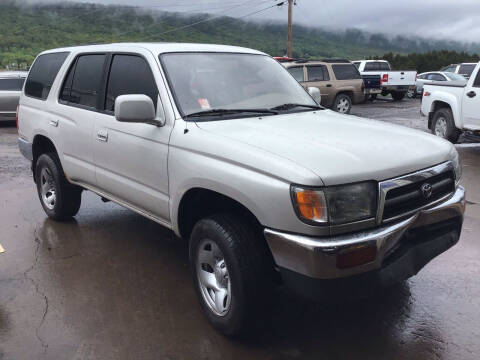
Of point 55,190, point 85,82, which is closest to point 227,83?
point 85,82

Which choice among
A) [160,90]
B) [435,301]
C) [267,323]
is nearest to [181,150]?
[160,90]

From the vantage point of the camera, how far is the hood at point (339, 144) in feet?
8.87

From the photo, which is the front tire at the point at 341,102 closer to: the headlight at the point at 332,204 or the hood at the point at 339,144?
the hood at the point at 339,144

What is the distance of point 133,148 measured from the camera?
378 centimetres

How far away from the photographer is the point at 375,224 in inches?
106

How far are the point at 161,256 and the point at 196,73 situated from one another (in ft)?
5.72

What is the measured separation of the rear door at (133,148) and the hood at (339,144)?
46 centimetres

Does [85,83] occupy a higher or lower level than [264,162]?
higher

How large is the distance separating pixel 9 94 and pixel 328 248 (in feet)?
43.3

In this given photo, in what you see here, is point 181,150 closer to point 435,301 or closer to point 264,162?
point 264,162

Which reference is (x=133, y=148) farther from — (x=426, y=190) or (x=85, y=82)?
(x=426, y=190)

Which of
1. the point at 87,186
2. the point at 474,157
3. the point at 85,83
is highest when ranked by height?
the point at 85,83

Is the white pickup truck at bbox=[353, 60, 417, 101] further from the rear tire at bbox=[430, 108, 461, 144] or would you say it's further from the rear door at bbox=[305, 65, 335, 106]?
the rear tire at bbox=[430, 108, 461, 144]

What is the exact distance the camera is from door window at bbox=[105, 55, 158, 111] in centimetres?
381
